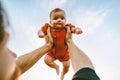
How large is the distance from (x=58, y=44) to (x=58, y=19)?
0.33 m

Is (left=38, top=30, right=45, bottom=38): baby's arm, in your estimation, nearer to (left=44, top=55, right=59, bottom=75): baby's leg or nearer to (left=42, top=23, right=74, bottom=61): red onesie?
(left=42, top=23, right=74, bottom=61): red onesie

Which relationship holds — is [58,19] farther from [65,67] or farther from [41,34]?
[65,67]

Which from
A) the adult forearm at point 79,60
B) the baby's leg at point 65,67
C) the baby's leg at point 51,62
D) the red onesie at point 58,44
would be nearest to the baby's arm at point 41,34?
the red onesie at point 58,44

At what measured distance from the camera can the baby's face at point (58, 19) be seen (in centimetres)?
304

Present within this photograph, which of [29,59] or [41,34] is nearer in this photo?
[29,59]

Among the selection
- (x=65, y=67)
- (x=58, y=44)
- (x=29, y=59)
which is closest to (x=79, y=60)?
(x=29, y=59)

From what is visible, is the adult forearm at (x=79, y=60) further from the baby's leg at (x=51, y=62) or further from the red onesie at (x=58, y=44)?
the baby's leg at (x=51, y=62)

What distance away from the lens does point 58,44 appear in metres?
3.09

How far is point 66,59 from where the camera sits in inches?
127

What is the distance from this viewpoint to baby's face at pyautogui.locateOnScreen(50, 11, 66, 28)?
304 cm

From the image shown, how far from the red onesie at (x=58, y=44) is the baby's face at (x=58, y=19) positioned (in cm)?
8

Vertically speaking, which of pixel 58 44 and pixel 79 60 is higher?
pixel 79 60

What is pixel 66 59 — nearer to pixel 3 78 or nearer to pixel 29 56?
pixel 29 56

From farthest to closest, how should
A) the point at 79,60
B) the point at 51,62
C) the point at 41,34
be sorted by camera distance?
the point at 51,62, the point at 41,34, the point at 79,60
